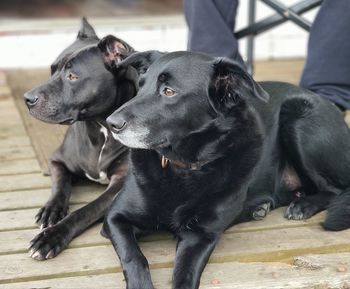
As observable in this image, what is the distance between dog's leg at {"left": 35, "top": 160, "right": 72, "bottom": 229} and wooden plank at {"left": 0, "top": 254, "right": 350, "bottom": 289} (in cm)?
42

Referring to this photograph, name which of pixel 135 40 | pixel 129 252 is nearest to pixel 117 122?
pixel 129 252

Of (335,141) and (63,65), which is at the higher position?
(63,65)

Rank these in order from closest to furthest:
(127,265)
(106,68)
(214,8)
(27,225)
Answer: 1. (127,265)
2. (27,225)
3. (106,68)
4. (214,8)

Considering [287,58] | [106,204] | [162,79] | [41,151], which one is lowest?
[287,58]

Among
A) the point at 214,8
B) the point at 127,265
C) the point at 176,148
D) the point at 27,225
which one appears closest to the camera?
the point at 127,265

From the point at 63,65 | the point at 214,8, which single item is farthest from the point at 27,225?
the point at 214,8

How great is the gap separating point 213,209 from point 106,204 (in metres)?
0.50

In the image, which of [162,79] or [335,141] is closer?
[162,79]

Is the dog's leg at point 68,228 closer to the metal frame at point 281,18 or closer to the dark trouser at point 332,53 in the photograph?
the dark trouser at point 332,53

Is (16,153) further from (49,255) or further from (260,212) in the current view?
(260,212)

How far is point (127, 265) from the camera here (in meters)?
2.07

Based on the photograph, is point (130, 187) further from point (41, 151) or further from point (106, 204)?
point (41, 151)

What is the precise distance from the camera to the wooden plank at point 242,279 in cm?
209

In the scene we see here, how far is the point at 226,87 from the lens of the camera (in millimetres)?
2215
